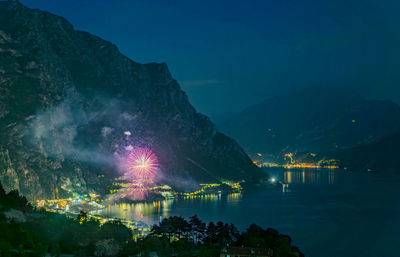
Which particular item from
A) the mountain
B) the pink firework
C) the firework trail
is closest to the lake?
the firework trail

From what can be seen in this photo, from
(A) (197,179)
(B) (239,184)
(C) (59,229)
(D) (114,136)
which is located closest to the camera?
(C) (59,229)

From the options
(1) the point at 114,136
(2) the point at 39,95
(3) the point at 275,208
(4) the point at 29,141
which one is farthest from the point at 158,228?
(1) the point at 114,136

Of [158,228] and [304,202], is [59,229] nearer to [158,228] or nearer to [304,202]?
[158,228]

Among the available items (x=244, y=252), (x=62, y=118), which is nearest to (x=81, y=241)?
(x=244, y=252)

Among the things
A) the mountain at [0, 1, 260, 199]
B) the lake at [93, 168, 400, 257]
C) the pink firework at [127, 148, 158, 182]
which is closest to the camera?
the lake at [93, 168, 400, 257]

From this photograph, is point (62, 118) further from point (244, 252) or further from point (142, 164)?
point (244, 252)

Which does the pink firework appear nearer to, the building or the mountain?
the mountain
